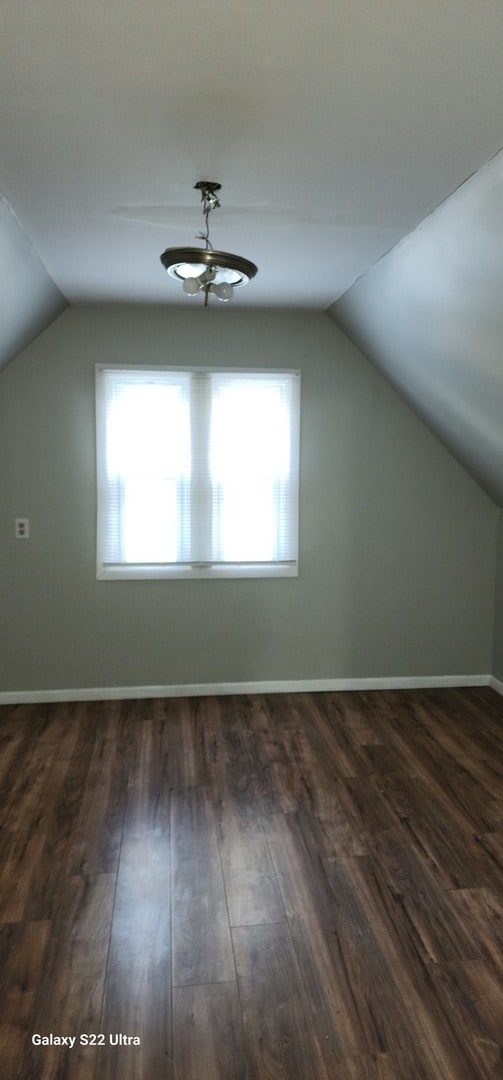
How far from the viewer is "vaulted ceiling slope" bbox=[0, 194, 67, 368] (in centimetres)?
255

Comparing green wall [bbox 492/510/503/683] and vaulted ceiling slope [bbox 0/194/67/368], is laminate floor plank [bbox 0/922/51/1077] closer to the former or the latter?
vaulted ceiling slope [bbox 0/194/67/368]

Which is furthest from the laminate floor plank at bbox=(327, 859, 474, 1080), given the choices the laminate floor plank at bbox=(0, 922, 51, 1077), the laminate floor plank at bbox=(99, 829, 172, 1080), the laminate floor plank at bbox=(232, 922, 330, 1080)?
the laminate floor plank at bbox=(0, 922, 51, 1077)

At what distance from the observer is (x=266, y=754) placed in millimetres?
3439

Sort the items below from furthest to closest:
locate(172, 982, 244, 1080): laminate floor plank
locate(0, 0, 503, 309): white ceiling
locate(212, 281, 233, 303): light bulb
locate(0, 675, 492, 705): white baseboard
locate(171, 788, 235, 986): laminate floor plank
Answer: locate(0, 675, 492, 705): white baseboard, locate(212, 281, 233, 303): light bulb, locate(171, 788, 235, 986): laminate floor plank, locate(172, 982, 244, 1080): laminate floor plank, locate(0, 0, 503, 309): white ceiling

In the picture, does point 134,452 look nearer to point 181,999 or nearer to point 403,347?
point 403,347

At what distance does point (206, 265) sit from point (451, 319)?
1.10 meters

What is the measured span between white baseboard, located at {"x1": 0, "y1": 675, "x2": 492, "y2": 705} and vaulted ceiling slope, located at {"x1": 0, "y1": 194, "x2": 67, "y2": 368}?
1931 millimetres

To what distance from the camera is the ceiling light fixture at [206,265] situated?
2174mm

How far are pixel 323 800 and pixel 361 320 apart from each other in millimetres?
2420

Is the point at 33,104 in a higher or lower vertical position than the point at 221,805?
higher

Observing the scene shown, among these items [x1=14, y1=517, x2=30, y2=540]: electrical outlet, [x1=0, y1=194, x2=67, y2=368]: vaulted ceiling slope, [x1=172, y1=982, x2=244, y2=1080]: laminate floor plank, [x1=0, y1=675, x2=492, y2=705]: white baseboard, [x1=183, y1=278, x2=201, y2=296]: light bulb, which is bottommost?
[x1=172, y1=982, x2=244, y2=1080]: laminate floor plank

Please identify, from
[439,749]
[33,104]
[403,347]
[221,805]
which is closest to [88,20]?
[33,104]

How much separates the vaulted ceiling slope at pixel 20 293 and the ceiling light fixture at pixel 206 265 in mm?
633

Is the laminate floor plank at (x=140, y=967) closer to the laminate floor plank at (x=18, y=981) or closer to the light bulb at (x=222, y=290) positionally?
the laminate floor plank at (x=18, y=981)
